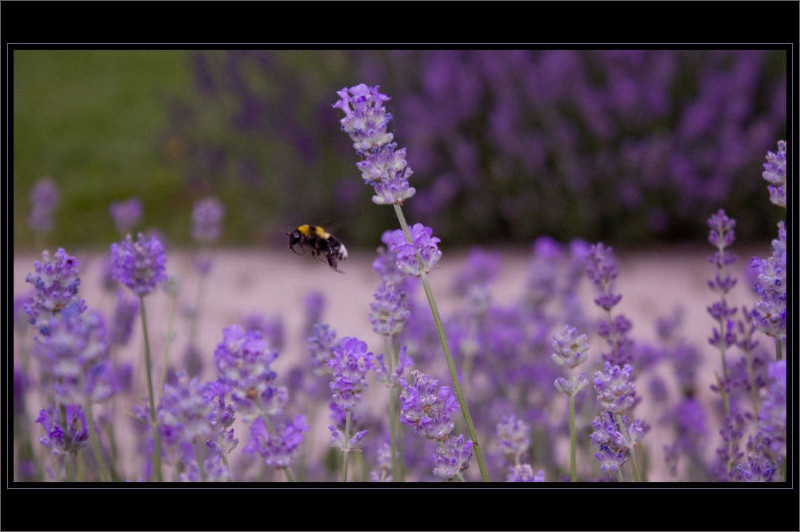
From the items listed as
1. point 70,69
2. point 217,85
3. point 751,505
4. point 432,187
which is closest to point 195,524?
point 751,505

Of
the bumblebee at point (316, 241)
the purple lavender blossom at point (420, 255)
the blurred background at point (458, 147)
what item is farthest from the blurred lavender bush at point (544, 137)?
the purple lavender blossom at point (420, 255)

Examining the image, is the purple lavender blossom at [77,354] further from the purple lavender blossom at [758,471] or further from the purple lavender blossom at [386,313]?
the purple lavender blossom at [758,471]

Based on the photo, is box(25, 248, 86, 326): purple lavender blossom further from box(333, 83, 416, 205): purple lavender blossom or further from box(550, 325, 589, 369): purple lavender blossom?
box(550, 325, 589, 369): purple lavender blossom

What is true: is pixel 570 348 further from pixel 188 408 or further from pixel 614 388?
pixel 188 408

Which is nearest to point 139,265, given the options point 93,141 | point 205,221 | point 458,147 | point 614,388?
point 614,388

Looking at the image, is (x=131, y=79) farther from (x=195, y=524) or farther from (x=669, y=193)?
(x=195, y=524)

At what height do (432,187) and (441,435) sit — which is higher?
(432,187)
